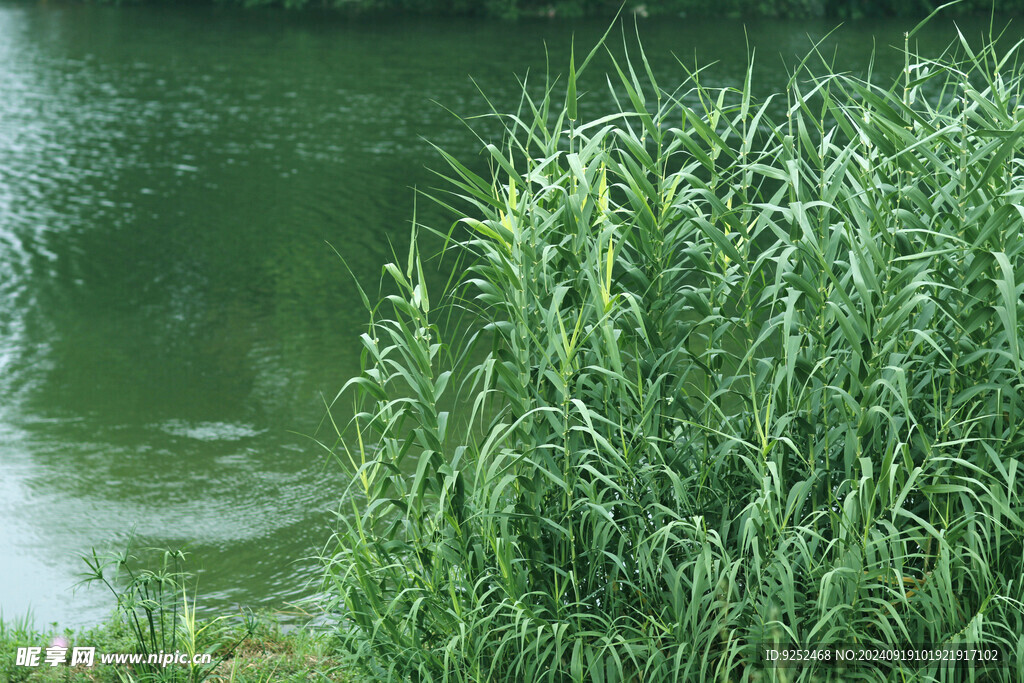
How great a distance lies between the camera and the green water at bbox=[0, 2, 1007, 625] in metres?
4.46

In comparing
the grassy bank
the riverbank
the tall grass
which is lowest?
the riverbank

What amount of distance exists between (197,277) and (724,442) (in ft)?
20.4

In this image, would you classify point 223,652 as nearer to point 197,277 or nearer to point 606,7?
point 197,277

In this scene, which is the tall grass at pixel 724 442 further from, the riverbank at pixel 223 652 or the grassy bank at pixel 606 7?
the grassy bank at pixel 606 7

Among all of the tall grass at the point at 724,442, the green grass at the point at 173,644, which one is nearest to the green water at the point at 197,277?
the green grass at the point at 173,644

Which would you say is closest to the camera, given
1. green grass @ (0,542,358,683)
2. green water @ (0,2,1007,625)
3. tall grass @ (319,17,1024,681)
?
tall grass @ (319,17,1024,681)

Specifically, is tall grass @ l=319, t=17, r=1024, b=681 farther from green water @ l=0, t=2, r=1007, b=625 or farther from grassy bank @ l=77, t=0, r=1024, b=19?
grassy bank @ l=77, t=0, r=1024, b=19

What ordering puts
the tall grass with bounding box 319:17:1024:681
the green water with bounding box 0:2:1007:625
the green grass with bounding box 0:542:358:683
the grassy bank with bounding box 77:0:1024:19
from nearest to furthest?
the tall grass with bounding box 319:17:1024:681, the green grass with bounding box 0:542:358:683, the green water with bounding box 0:2:1007:625, the grassy bank with bounding box 77:0:1024:19

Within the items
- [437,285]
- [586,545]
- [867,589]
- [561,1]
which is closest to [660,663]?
[586,545]

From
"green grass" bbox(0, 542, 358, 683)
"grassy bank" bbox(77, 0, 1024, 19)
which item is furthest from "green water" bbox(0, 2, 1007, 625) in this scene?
"grassy bank" bbox(77, 0, 1024, 19)

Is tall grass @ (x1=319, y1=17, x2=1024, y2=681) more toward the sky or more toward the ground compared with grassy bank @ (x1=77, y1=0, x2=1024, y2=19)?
more toward the ground

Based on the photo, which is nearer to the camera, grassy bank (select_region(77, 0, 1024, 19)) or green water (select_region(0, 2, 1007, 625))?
green water (select_region(0, 2, 1007, 625))

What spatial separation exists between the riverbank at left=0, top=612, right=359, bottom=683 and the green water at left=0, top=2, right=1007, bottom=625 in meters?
0.51

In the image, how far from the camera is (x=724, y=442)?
2676 millimetres
